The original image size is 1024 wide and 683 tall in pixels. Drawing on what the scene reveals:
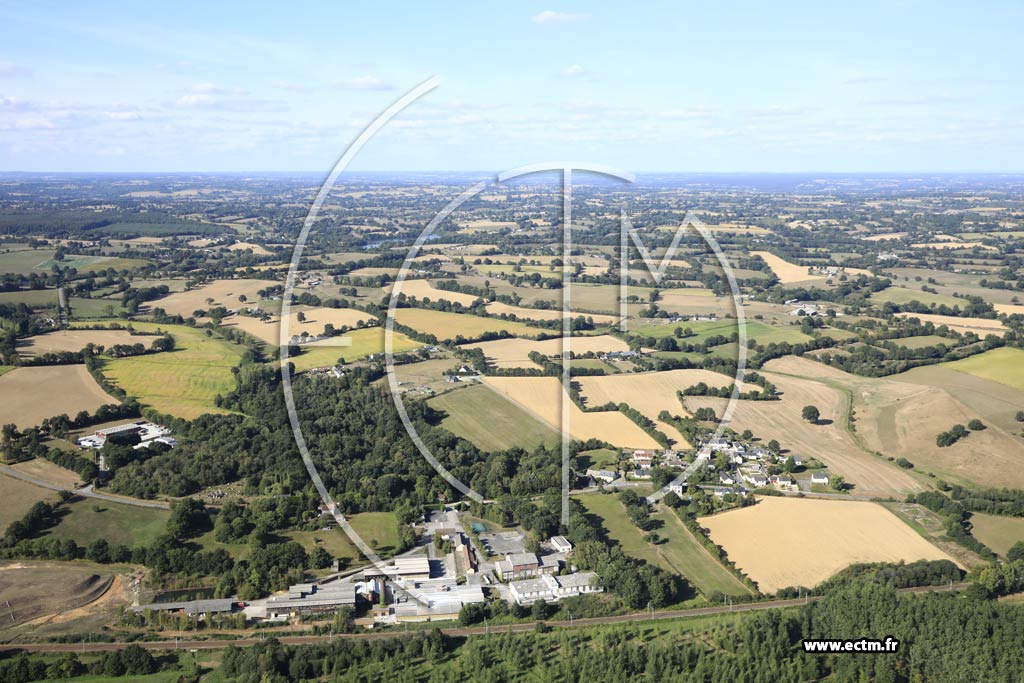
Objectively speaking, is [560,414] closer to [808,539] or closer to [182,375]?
[808,539]

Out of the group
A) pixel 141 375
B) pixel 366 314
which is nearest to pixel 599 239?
pixel 366 314

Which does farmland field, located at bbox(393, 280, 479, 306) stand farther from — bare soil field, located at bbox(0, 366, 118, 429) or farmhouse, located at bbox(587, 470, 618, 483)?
farmhouse, located at bbox(587, 470, 618, 483)

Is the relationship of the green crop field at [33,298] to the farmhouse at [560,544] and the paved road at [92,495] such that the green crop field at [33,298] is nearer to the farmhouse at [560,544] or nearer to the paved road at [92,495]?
the paved road at [92,495]

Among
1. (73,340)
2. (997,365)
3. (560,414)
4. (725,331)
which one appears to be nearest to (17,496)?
(73,340)

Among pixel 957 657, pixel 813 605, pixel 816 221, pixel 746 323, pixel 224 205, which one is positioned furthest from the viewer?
pixel 224 205

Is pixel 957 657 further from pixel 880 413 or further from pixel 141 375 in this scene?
pixel 141 375

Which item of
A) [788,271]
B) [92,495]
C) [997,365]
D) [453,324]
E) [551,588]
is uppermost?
[788,271]

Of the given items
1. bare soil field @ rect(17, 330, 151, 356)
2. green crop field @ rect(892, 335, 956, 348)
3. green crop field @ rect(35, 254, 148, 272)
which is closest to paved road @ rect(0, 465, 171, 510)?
bare soil field @ rect(17, 330, 151, 356)
